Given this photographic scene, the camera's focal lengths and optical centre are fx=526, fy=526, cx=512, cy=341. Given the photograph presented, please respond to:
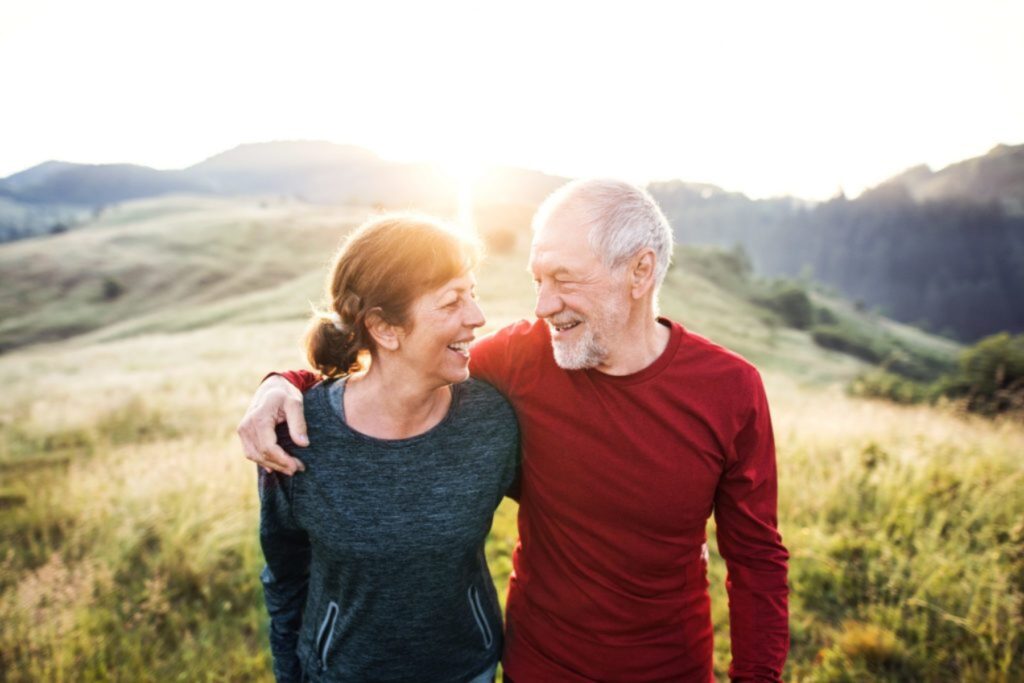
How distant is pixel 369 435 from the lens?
2.00 metres

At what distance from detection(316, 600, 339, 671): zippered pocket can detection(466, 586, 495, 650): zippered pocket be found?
53 cm

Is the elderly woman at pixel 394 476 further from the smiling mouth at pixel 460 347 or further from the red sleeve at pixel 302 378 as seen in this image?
the red sleeve at pixel 302 378

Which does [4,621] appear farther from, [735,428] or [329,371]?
[735,428]

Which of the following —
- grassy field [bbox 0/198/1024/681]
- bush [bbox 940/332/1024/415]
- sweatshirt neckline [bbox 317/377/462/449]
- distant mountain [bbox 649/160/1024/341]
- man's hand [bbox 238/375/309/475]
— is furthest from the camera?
distant mountain [bbox 649/160/1024/341]

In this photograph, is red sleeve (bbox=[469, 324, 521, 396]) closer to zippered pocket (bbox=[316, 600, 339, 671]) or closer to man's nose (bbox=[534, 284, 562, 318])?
man's nose (bbox=[534, 284, 562, 318])

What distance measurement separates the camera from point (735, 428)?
203 centimetres

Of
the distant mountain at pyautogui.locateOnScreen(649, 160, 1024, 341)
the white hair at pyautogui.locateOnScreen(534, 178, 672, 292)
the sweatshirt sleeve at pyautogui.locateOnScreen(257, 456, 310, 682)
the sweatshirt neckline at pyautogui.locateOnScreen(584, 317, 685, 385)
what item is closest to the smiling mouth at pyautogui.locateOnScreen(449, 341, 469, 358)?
the sweatshirt neckline at pyautogui.locateOnScreen(584, 317, 685, 385)

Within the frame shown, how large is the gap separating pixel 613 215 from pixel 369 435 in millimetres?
1286

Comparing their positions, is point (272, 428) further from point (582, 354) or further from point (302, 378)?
point (582, 354)

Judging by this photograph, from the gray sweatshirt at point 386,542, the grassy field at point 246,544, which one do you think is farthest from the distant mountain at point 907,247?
the gray sweatshirt at point 386,542

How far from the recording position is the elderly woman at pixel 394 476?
1.95m

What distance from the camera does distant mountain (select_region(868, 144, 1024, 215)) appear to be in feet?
311

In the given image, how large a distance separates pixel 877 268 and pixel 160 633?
484 feet

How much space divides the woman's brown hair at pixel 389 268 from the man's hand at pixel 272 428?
0.34 m
